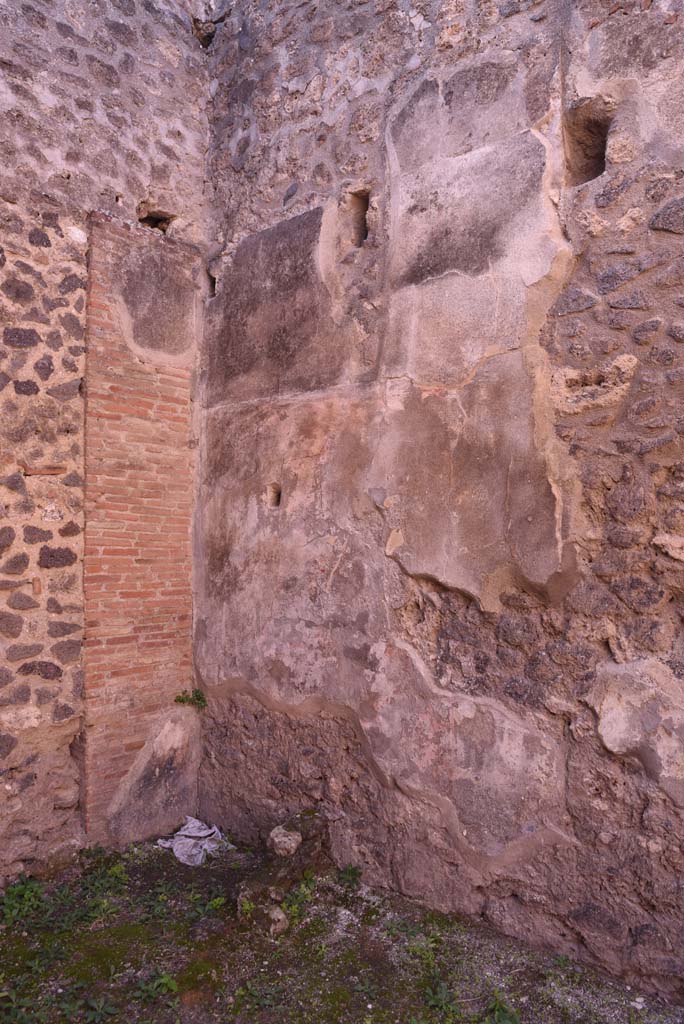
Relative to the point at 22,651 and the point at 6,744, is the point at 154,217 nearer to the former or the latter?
the point at 22,651

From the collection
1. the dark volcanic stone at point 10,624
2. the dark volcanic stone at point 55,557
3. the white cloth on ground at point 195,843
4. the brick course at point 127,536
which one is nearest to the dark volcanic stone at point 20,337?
the brick course at point 127,536

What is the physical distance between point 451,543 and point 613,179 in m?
1.68

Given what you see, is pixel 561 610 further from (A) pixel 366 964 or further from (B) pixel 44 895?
(B) pixel 44 895

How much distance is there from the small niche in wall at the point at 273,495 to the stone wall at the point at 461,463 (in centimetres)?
1

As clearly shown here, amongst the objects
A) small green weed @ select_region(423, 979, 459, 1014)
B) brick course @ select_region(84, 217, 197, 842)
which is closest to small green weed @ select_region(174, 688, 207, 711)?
brick course @ select_region(84, 217, 197, 842)

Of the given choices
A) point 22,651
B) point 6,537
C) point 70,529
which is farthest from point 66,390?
point 22,651

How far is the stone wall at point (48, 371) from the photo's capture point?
154 inches

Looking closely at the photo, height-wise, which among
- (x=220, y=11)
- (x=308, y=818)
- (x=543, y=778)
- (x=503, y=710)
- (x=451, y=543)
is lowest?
(x=308, y=818)

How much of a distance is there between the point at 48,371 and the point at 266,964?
119 inches

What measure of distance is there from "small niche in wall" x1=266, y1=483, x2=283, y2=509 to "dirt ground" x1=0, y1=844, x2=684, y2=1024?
1910 millimetres

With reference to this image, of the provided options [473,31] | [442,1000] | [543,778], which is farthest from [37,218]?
[442,1000]

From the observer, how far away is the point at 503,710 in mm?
3400

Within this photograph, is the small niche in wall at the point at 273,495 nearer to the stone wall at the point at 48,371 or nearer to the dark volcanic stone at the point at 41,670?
the stone wall at the point at 48,371

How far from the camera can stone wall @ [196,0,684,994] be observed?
3092 millimetres
